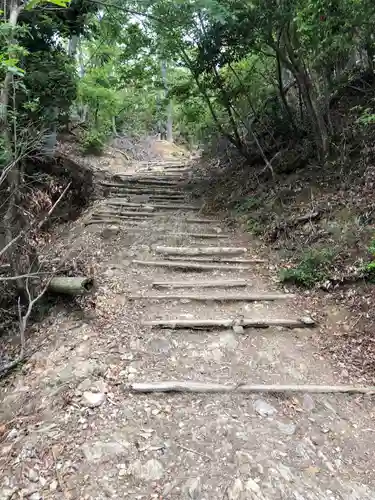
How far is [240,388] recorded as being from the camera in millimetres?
3236

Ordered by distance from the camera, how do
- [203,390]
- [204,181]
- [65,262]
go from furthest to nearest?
[204,181] → [65,262] → [203,390]

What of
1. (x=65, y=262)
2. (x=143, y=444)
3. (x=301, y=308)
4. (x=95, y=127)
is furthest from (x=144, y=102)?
(x=143, y=444)

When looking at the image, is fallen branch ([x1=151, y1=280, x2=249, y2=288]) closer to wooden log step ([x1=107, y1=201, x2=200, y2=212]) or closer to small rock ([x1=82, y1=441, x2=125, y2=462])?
small rock ([x1=82, y1=441, x2=125, y2=462])

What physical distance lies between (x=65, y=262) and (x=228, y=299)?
109 inches

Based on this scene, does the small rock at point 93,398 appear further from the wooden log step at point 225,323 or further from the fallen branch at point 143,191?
the fallen branch at point 143,191

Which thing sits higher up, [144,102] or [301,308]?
[144,102]

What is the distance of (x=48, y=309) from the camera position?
15.3 feet

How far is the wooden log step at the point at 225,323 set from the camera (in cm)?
416

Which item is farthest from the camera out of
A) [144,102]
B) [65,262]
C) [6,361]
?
[144,102]

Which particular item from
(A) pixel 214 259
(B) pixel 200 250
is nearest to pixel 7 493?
(A) pixel 214 259

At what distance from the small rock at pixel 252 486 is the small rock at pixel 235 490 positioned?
0.14 feet

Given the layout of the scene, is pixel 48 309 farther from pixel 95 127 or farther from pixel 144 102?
pixel 144 102

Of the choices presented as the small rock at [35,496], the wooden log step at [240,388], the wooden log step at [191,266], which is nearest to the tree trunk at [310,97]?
the wooden log step at [191,266]

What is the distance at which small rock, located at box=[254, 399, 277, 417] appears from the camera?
3.00 metres
